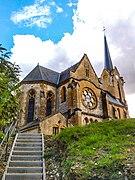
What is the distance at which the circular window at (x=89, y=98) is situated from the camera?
29.5 m

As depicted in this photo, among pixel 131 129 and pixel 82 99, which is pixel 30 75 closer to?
pixel 82 99

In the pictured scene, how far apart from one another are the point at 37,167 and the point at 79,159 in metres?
1.48

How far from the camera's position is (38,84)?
3092 cm

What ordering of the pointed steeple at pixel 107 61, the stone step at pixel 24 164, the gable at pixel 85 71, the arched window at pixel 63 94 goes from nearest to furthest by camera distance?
the stone step at pixel 24 164 → the arched window at pixel 63 94 → the gable at pixel 85 71 → the pointed steeple at pixel 107 61

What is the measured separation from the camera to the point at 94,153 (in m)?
7.75

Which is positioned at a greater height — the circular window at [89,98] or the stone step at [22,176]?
the circular window at [89,98]

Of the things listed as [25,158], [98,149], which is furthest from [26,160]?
[98,149]

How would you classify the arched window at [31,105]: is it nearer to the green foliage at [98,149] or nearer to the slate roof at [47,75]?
the slate roof at [47,75]

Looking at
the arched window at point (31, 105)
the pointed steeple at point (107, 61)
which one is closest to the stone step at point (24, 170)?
the arched window at point (31, 105)

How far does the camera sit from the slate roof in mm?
31781

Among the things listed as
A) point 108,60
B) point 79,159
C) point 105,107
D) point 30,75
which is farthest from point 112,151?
point 108,60

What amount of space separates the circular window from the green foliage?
58.9 feet

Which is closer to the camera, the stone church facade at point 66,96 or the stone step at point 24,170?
the stone step at point 24,170

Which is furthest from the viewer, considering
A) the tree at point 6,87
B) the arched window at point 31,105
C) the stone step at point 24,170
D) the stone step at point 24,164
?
the arched window at point 31,105
